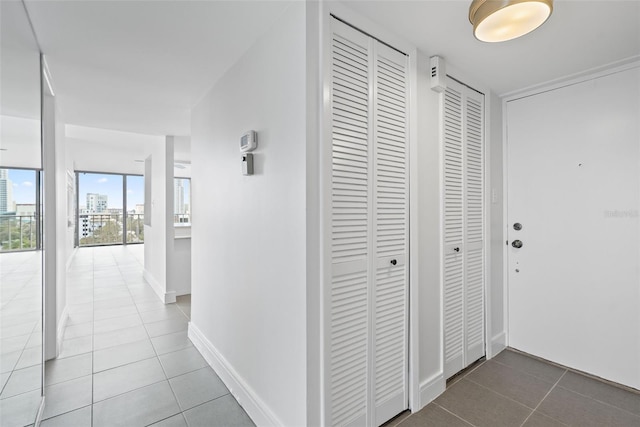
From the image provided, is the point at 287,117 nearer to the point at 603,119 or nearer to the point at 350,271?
the point at 350,271

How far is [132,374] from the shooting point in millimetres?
2352

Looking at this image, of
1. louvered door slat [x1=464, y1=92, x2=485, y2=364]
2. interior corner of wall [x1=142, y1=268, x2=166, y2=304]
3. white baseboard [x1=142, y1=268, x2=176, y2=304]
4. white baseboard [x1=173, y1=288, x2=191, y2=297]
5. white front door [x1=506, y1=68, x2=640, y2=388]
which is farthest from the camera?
white baseboard [x1=173, y1=288, x2=191, y2=297]

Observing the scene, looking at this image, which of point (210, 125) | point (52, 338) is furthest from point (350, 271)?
point (52, 338)

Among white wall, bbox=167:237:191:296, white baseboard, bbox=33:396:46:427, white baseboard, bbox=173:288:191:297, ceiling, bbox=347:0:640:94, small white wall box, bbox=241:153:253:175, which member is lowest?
white baseboard, bbox=33:396:46:427

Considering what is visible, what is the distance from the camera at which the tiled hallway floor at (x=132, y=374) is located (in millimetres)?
1893

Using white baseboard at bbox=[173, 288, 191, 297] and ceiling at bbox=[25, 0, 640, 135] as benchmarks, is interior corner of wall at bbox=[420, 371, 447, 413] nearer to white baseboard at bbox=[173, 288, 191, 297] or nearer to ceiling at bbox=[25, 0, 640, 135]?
ceiling at bbox=[25, 0, 640, 135]

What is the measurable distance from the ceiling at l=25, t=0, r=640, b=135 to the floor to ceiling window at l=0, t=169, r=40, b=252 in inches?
35.6

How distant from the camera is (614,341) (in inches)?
87.7

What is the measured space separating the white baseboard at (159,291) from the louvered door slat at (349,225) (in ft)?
11.2

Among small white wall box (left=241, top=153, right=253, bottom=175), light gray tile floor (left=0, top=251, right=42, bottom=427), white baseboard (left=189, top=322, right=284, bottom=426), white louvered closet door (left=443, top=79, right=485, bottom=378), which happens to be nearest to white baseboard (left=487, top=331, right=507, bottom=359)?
white louvered closet door (left=443, top=79, right=485, bottom=378)

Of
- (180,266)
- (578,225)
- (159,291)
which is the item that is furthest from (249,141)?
(159,291)

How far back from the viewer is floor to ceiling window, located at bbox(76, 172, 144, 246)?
892 centimetres

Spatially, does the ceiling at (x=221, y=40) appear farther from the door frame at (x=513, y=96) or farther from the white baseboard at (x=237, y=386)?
the white baseboard at (x=237, y=386)

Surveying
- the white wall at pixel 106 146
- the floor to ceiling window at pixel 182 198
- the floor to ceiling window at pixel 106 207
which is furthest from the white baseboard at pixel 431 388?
the floor to ceiling window at pixel 106 207
